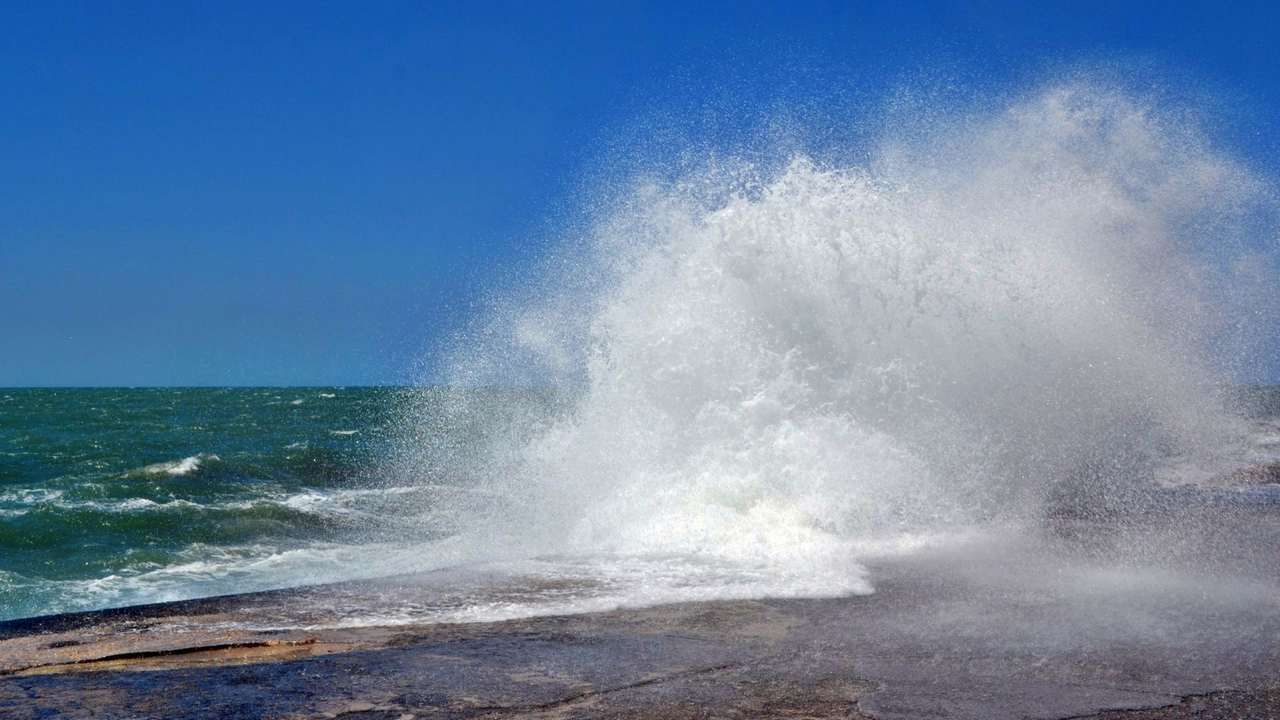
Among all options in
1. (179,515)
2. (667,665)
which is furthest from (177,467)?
(667,665)

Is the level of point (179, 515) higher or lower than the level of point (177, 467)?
lower

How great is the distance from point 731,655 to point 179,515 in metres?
13.3

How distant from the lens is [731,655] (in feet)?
21.6

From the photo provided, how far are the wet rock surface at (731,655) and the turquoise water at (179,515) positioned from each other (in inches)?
144

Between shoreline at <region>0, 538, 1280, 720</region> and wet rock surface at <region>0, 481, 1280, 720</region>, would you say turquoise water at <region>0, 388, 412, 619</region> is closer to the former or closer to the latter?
wet rock surface at <region>0, 481, 1280, 720</region>

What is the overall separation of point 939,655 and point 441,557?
7087 mm

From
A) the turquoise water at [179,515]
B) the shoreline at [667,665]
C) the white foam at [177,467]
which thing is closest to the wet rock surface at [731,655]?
the shoreline at [667,665]

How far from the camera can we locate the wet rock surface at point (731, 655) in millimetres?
5594

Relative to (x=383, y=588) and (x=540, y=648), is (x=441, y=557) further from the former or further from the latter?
(x=540, y=648)

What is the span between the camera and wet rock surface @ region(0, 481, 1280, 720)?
559cm

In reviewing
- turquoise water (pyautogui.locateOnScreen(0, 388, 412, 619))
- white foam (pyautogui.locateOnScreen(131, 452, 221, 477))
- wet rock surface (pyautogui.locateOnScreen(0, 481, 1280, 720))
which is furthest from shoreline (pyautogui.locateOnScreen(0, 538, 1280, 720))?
white foam (pyautogui.locateOnScreen(131, 452, 221, 477))

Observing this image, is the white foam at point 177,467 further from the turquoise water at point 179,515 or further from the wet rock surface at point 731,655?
the wet rock surface at point 731,655

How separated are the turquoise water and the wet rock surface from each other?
3655mm

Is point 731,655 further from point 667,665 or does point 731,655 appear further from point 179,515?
point 179,515
